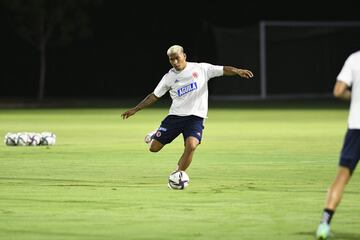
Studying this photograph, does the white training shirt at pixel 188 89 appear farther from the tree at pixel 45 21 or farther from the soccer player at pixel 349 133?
the tree at pixel 45 21

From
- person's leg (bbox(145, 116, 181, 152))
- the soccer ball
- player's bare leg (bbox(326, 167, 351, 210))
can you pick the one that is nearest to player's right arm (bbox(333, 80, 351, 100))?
player's bare leg (bbox(326, 167, 351, 210))

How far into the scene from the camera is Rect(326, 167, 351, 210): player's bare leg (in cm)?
1007

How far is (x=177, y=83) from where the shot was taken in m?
15.4

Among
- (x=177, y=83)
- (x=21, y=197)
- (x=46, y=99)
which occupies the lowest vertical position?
(x=46, y=99)

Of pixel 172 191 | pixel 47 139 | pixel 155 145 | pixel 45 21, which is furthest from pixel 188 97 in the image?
pixel 45 21

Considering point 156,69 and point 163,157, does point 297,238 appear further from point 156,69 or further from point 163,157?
point 156,69

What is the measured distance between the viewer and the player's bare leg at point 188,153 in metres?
15.1

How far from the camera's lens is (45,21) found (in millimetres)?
54312

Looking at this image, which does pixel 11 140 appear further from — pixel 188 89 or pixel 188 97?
pixel 188 89

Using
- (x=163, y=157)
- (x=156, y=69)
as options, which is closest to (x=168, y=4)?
(x=156, y=69)

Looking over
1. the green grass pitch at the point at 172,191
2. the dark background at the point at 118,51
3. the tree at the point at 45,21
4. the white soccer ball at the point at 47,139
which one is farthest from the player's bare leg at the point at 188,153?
the dark background at the point at 118,51

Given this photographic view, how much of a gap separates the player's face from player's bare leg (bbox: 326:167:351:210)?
5.24m

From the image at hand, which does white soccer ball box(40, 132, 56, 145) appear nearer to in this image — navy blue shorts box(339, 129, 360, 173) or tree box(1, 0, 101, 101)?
navy blue shorts box(339, 129, 360, 173)

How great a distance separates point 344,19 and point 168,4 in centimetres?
988
